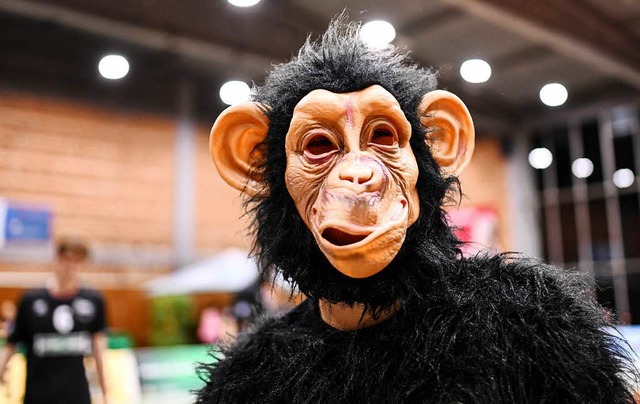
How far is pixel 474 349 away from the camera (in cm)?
85

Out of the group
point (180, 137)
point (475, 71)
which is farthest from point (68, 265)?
point (180, 137)

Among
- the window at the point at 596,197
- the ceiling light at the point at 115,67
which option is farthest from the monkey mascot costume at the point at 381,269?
the window at the point at 596,197

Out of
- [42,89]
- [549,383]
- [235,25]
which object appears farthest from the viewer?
[42,89]

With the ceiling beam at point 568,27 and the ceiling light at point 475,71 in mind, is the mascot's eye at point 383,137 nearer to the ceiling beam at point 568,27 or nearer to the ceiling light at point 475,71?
the ceiling light at point 475,71

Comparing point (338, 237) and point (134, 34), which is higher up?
point (134, 34)

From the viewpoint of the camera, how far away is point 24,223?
6.39 m

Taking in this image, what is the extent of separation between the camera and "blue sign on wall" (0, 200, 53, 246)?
20.2ft

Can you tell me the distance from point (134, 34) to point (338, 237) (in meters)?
5.27

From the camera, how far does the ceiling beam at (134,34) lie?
4.93 m

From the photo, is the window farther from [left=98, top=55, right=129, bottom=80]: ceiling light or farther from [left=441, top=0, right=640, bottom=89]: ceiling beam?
[left=98, top=55, right=129, bottom=80]: ceiling light

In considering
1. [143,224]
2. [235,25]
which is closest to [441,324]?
[235,25]

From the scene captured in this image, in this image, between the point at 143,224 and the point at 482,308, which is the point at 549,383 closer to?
the point at 482,308

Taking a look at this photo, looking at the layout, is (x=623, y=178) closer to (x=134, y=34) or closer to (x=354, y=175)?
(x=134, y=34)

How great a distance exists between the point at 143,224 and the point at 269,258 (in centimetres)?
670
